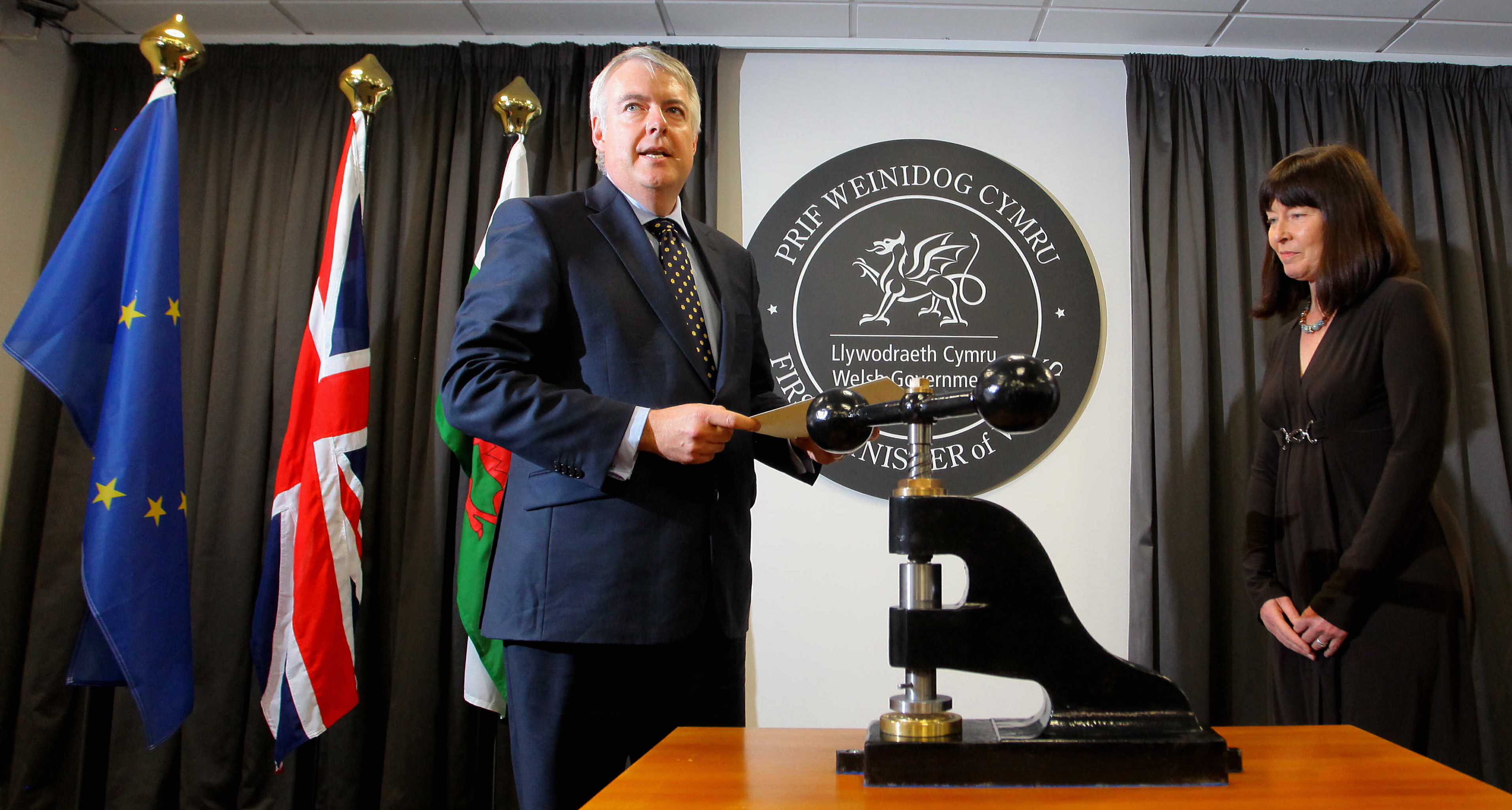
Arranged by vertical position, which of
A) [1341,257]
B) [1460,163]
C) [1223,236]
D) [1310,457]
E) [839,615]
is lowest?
[839,615]

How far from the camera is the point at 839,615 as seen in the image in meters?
2.66

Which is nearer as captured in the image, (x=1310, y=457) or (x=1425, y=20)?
(x=1310, y=457)

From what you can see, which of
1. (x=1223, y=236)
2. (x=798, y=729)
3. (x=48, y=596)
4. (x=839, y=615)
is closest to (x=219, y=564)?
(x=48, y=596)

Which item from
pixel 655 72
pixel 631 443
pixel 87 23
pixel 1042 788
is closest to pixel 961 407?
pixel 1042 788

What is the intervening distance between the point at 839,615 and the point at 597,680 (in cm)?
162

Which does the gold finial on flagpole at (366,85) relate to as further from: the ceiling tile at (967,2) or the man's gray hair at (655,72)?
the ceiling tile at (967,2)

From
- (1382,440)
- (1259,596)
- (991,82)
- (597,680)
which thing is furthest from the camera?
(991,82)

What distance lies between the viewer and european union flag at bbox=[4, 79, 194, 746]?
6.81 feet

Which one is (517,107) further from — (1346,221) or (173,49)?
(1346,221)

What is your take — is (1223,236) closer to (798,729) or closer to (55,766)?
(798,729)

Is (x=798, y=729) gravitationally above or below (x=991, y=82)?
below

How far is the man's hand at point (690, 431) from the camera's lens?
40.3 inches

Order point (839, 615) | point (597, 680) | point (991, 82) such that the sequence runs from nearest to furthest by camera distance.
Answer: point (597, 680) < point (839, 615) < point (991, 82)

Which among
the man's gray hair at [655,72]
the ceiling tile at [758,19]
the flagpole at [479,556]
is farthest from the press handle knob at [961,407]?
the ceiling tile at [758,19]
